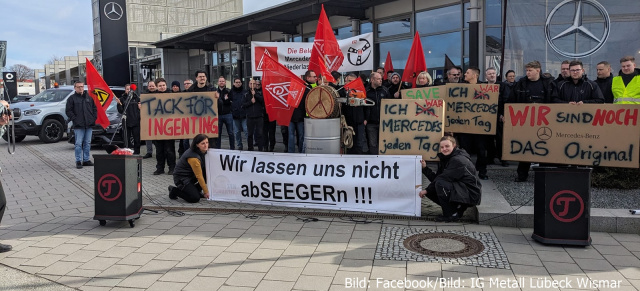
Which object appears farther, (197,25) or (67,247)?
(197,25)

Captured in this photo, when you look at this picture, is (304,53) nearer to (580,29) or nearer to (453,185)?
(453,185)

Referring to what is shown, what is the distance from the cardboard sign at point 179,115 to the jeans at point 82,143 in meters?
2.81

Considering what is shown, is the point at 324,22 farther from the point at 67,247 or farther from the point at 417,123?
the point at 67,247

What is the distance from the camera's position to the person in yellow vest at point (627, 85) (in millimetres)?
7176

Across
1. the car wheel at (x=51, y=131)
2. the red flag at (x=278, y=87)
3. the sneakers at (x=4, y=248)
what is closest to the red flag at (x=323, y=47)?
the red flag at (x=278, y=87)

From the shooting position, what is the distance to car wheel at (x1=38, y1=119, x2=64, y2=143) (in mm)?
17125

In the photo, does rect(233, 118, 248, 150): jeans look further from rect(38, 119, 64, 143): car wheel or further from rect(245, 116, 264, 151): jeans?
rect(38, 119, 64, 143): car wheel

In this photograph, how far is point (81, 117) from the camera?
11.1m

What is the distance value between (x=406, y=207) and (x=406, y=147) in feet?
3.48

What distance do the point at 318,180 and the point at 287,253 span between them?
5.92ft

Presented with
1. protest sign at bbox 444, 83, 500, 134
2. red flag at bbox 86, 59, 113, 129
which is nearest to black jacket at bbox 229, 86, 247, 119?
red flag at bbox 86, 59, 113, 129

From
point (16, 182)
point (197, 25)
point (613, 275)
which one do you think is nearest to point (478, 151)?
point (613, 275)

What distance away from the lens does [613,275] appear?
14.6 ft

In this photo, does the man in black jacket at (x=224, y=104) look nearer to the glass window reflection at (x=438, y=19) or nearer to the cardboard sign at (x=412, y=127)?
the cardboard sign at (x=412, y=127)
